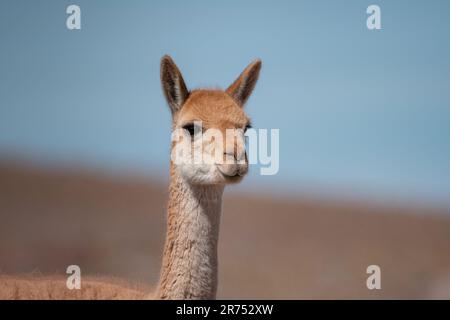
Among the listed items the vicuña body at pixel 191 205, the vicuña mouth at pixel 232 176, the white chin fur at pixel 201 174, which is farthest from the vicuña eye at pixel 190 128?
the vicuña mouth at pixel 232 176

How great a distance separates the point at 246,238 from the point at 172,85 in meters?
23.2

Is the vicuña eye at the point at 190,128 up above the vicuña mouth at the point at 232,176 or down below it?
above

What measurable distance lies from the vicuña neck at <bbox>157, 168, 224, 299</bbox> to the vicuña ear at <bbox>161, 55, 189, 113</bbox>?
30.6 inches

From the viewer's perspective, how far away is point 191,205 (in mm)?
6516

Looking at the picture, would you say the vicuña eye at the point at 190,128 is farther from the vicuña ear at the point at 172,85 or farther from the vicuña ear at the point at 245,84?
the vicuña ear at the point at 245,84

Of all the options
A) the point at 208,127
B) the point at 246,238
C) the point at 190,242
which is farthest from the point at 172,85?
the point at 246,238

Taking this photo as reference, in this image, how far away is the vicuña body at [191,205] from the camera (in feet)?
20.7

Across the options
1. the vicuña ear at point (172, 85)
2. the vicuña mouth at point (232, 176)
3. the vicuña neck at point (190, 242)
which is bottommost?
the vicuña neck at point (190, 242)

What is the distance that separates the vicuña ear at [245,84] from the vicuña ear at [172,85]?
1.60 ft

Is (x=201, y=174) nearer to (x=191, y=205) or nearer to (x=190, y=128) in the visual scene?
(x=191, y=205)

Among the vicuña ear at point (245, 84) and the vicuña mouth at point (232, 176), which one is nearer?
the vicuña mouth at point (232, 176)

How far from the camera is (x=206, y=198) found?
21.5 feet

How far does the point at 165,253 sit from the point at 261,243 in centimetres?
2377
